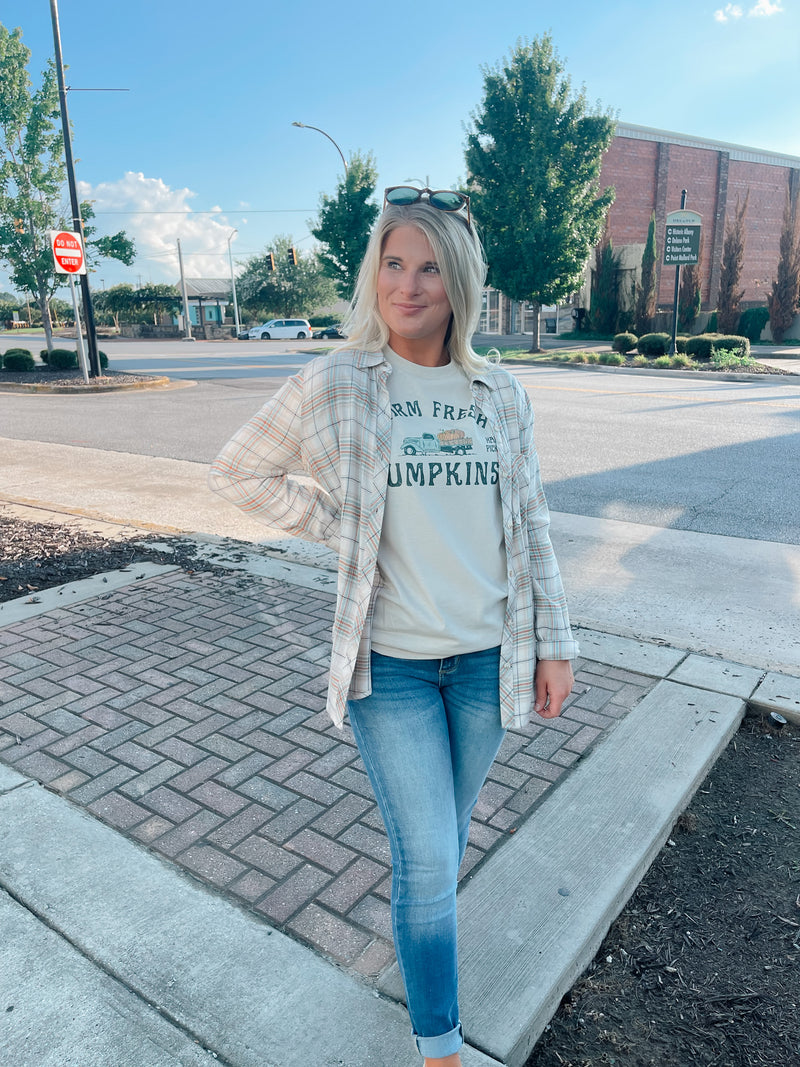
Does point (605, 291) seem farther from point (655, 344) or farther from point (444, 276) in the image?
point (444, 276)

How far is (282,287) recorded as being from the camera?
6444 centimetres

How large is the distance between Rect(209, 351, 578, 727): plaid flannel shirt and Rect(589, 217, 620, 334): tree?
36409 mm

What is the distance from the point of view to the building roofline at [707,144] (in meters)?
40.7

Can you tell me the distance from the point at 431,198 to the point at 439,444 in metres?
0.58

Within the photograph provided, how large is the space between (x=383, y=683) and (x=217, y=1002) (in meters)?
1.02

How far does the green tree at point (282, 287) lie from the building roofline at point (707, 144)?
94.9ft

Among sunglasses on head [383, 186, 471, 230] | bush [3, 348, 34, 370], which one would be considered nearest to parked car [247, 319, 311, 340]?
bush [3, 348, 34, 370]

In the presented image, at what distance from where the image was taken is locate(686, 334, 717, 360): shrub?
79.4 feet

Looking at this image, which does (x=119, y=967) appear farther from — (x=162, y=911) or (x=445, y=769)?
(x=445, y=769)

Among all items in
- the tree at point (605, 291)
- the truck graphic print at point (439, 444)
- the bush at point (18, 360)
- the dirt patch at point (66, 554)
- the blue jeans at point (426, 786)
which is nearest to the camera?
the blue jeans at point (426, 786)

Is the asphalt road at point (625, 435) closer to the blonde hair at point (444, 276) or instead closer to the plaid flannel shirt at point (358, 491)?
the plaid flannel shirt at point (358, 491)

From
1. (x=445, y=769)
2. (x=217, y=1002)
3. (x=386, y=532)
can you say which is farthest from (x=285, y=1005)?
(x=386, y=532)

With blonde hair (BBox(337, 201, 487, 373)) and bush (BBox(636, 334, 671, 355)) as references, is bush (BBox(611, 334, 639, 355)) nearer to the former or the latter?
bush (BBox(636, 334, 671, 355))

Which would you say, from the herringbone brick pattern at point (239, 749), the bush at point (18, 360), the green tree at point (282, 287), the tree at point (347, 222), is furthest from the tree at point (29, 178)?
the green tree at point (282, 287)
